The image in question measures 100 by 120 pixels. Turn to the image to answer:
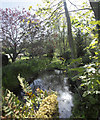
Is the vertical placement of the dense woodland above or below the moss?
above

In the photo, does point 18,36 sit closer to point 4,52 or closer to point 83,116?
point 4,52

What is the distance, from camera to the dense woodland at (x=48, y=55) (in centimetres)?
89

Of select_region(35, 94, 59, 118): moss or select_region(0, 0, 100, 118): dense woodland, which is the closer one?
select_region(0, 0, 100, 118): dense woodland

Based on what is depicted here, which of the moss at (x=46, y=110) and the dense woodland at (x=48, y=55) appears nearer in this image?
the dense woodland at (x=48, y=55)

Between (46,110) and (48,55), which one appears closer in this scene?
(46,110)

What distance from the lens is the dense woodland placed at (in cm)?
89

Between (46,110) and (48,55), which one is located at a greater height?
(48,55)

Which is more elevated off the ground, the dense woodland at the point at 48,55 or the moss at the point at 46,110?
the dense woodland at the point at 48,55

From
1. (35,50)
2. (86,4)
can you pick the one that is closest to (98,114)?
(86,4)

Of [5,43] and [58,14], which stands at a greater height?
[5,43]

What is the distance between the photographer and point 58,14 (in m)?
1.68

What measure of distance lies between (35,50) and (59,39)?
9.57ft

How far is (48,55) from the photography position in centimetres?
822

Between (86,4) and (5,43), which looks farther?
(5,43)
